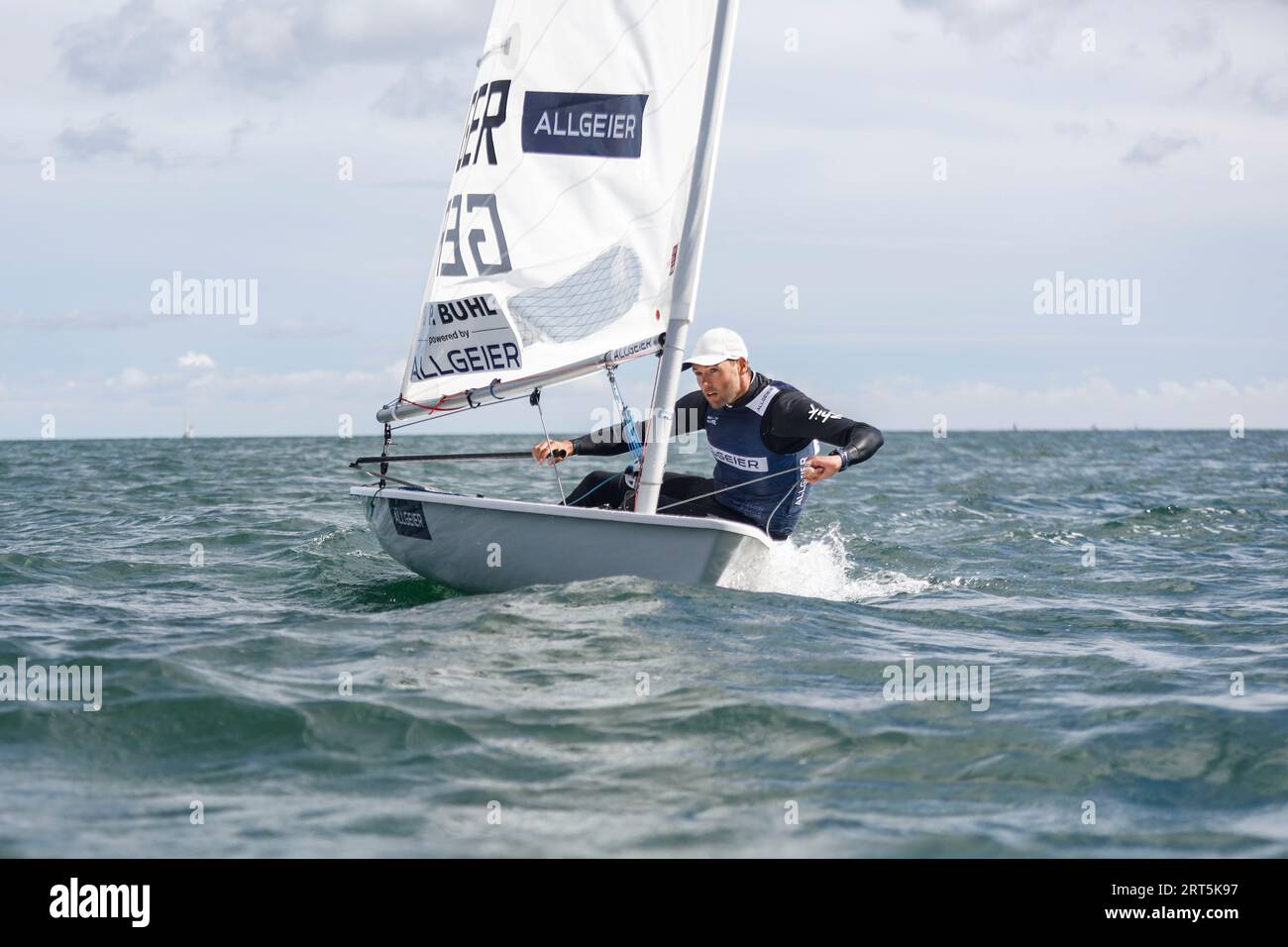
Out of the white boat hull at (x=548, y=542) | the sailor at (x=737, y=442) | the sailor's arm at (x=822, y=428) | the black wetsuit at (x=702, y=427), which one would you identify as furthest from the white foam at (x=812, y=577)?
the sailor's arm at (x=822, y=428)

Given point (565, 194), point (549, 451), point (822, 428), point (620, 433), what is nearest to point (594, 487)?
point (620, 433)

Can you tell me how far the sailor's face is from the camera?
7.25m

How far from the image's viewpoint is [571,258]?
24.5 feet

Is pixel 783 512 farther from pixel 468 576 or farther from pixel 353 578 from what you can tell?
pixel 353 578

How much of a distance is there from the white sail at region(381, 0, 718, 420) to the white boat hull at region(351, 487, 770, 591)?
3.03 ft

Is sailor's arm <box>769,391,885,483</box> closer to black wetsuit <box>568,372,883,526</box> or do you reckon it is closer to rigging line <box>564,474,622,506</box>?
black wetsuit <box>568,372,883,526</box>

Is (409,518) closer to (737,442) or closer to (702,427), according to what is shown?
(702,427)

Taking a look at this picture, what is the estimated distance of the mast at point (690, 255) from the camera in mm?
6977

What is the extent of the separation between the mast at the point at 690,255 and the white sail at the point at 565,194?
5cm

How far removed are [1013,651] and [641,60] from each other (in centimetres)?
388

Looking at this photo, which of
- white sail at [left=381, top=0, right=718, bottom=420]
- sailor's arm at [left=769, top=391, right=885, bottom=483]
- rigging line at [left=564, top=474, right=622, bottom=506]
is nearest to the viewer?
sailor's arm at [left=769, top=391, right=885, bottom=483]

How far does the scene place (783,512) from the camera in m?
7.67

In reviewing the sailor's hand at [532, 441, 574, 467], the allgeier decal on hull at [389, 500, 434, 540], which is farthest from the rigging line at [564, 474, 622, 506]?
the allgeier decal on hull at [389, 500, 434, 540]
